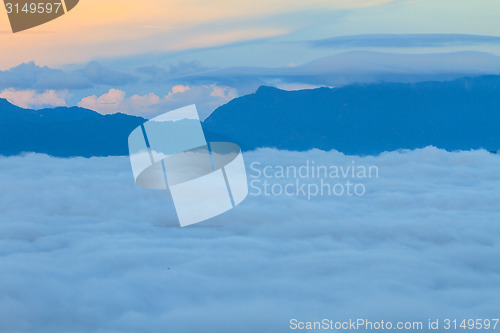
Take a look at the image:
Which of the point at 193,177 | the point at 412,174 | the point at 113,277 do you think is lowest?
the point at 412,174

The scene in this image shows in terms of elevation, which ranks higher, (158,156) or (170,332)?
(170,332)

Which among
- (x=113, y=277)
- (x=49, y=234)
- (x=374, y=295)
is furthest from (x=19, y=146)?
(x=374, y=295)

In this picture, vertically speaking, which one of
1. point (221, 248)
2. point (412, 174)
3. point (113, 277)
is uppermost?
point (113, 277)

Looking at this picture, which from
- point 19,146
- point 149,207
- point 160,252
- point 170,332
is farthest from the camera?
point 19,146

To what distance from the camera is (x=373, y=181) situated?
419 feet

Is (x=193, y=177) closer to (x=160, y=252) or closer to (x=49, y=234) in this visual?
(x=49, y=234)

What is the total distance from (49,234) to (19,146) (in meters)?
83.1

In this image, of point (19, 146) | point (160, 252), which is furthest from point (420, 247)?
point (19, 146)

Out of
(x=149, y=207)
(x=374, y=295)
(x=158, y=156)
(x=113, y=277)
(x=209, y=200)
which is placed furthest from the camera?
(x=158, y=156)

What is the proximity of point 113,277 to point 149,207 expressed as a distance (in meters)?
39.4

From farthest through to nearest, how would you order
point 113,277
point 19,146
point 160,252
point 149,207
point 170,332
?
point 19,146 → point 149,207 → point 160,252 → point 113,277 → point 170,332

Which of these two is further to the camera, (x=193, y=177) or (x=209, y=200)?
(x=193, y=177)

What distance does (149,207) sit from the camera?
332 ft

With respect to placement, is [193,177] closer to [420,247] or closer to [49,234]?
[49,234]
